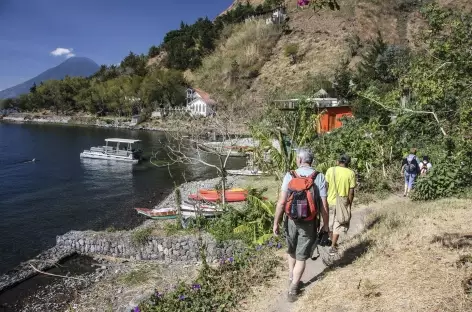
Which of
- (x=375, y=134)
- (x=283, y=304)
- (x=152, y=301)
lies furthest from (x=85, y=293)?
(x=375, y=134)

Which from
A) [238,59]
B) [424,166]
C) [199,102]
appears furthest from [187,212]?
[238,59]

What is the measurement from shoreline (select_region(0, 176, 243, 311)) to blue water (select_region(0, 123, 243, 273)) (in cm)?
119

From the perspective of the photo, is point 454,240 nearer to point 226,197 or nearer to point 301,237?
point 301,237

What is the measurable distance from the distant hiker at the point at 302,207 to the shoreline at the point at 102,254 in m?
6.05

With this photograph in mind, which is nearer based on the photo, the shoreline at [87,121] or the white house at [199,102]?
the white house at [199,102]

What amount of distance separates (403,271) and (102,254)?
1194 cm

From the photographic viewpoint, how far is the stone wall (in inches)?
442

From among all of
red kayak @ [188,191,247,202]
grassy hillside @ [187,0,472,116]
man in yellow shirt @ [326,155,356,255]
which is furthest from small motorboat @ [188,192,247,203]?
grassy hillside @ [187,0,472,116]

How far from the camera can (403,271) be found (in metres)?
5.59

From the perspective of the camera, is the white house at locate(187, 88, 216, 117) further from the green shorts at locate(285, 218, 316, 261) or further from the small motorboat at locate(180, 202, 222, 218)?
the green shorts at locate(285, 218, 316, 261)

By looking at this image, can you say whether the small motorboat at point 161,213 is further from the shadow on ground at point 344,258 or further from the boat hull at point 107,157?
the boat hull at point 107,157

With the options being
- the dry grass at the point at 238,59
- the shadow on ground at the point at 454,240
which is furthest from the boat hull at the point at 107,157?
the dry grass at the point at 238,59

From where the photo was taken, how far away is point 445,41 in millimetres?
5223

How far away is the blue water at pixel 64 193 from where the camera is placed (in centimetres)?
1712
